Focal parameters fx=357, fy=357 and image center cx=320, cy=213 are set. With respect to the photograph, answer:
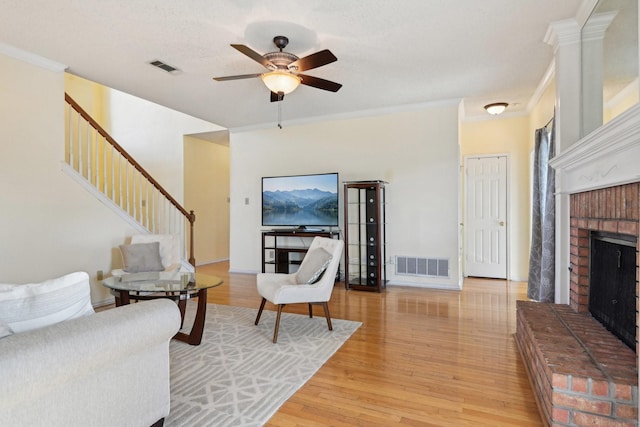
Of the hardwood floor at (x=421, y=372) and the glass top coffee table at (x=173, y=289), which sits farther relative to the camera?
the glass top coffee table at (x=173, y=289)

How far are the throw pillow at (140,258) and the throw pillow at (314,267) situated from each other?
186 cm

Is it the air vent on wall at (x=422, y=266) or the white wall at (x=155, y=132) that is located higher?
the white wall at (x=155, y=132)

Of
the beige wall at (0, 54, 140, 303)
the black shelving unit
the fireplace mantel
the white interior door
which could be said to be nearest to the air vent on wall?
the black shelving unit

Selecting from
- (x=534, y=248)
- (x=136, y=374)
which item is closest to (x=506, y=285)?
(x=534, y=248)

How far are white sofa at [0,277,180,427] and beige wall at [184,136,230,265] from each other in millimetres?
5855

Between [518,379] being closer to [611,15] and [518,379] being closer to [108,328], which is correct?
[108,328]

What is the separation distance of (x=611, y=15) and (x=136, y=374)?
378 cm

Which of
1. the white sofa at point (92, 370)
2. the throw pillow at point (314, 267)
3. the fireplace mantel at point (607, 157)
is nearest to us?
Result: the white sofa at point (92, 370)

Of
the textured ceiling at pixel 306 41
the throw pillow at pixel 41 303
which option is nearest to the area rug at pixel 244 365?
the throw pillow at pixel 41 303

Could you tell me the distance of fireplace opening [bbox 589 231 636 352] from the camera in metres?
1.96

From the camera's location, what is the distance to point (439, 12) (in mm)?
2744

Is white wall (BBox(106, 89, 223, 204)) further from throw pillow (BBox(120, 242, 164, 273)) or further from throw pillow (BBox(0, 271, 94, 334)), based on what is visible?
throw pillow (BBox(0, 271, 94, 334))

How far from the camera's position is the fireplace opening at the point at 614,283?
6.44ft

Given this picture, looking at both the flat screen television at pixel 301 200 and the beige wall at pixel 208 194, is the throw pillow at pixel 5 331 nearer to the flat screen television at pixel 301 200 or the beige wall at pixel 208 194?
the flat screen television at pixel 301 200
